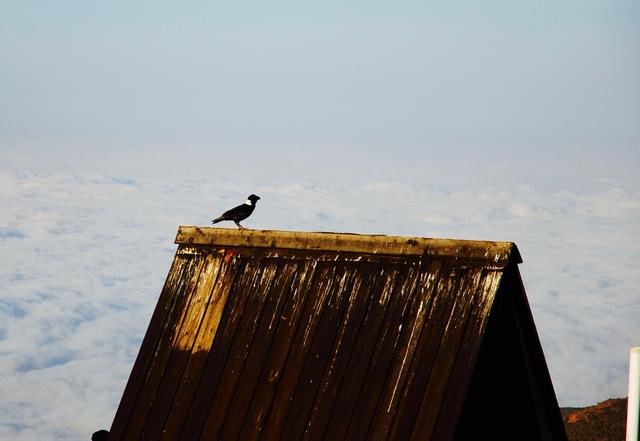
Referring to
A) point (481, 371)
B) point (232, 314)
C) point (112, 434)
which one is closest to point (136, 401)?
point (112, 434)

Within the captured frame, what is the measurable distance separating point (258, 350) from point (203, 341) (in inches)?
32.8

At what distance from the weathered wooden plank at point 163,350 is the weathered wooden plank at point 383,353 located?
275cm

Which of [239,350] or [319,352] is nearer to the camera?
[319,352]

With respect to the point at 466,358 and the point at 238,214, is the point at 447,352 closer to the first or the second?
the point at 466,358

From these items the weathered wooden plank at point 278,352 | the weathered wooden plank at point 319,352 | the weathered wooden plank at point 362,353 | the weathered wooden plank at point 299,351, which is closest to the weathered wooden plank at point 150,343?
the weathered wooden plank at point 278,352

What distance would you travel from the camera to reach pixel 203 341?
38.9ft

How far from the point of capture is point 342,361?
10.8m

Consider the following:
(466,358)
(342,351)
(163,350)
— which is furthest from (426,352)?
(163,350)

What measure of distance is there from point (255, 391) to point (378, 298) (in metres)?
1.71

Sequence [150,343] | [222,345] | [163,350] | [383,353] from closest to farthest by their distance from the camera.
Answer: [383,353], [222,345], [163,350], [150,343]

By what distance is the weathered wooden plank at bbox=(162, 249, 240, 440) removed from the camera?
1147 cm

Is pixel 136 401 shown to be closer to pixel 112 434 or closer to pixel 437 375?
pixel 112 434

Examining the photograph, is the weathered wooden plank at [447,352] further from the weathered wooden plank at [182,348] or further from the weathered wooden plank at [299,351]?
the weathered wooden plank at [182,348]

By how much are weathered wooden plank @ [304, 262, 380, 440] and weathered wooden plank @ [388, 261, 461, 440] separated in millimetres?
764
